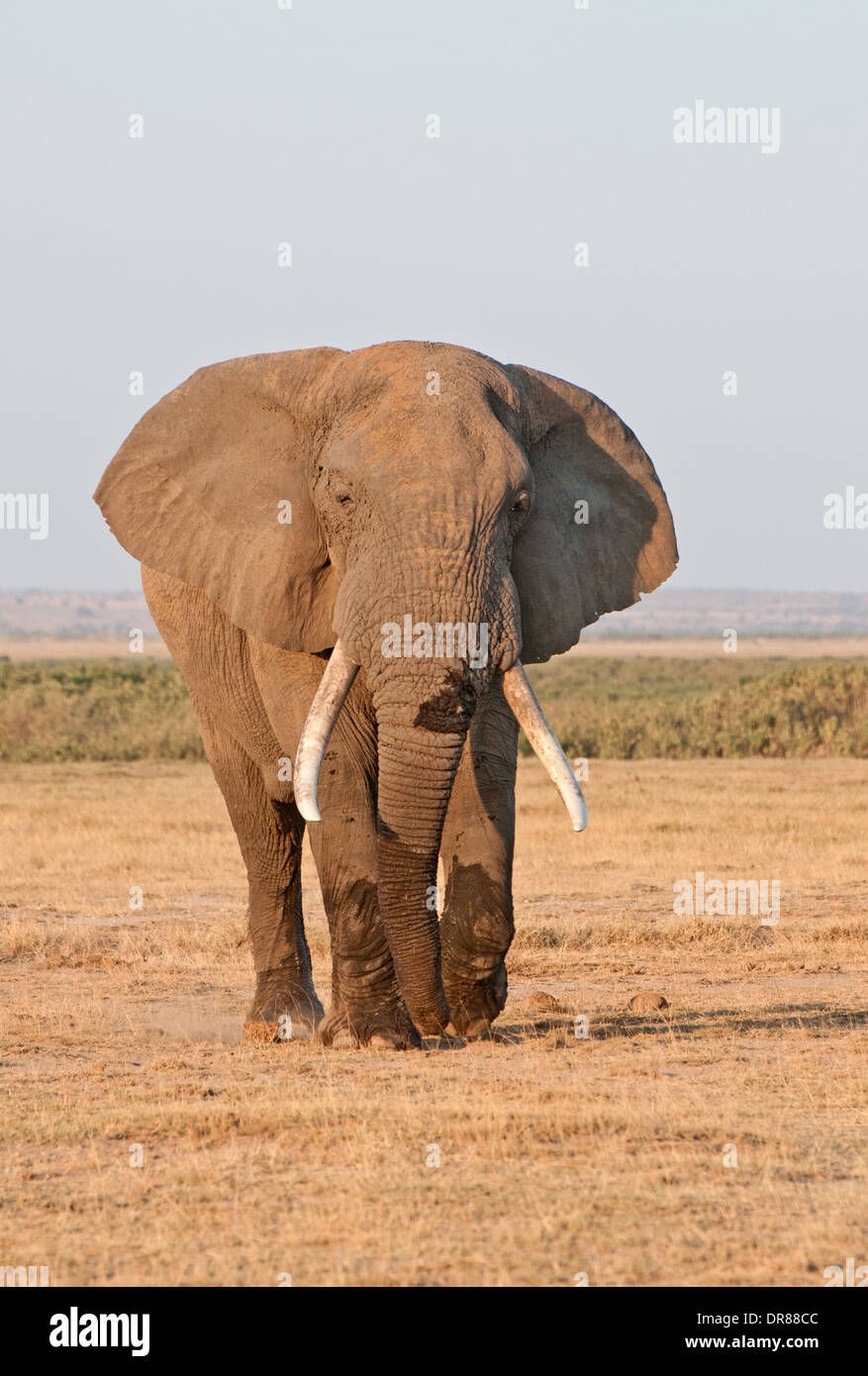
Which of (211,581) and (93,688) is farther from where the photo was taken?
(93,688)

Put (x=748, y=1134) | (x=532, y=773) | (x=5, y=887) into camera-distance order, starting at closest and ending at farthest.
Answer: (x=748, y=1134) < (x=5, y=887) < (x=532, y=773)

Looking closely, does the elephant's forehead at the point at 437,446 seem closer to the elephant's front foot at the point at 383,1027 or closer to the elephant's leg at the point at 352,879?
the elephant's leg at the point at 352,879

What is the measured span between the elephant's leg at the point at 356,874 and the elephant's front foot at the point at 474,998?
0.26 meters

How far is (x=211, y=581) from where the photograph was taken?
9812mm

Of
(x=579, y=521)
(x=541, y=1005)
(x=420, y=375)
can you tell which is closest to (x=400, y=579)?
(x=420, y=375)

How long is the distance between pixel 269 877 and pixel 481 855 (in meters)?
2.97

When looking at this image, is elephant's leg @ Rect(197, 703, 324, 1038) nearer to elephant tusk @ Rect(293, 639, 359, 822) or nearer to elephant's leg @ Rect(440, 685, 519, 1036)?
elephant's leg @ Rect(440, 685, 519, 1036)

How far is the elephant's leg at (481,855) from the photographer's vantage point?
9.07 metres

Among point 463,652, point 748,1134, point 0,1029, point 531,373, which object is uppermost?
point 531,373

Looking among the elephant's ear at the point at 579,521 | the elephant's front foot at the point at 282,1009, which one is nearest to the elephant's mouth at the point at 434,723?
the elephant's ear at the point at 579,521

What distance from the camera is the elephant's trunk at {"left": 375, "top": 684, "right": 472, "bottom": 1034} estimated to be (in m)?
8.32
